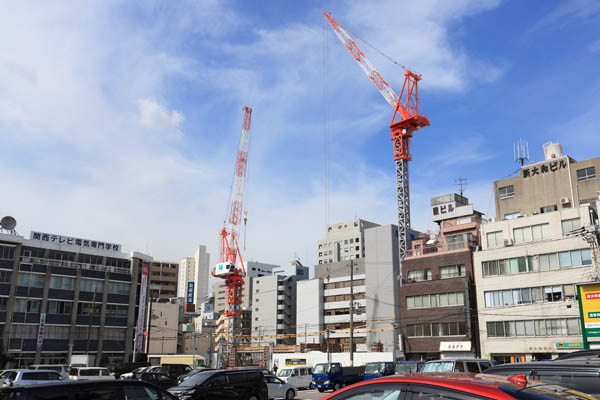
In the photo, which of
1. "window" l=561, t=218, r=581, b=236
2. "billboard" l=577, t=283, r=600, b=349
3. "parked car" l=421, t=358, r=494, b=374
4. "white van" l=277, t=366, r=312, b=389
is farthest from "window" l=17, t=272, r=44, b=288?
"billboard" l=577, t=283, r=600, b=349

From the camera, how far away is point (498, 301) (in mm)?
50250

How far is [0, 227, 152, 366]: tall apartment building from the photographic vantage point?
216ft

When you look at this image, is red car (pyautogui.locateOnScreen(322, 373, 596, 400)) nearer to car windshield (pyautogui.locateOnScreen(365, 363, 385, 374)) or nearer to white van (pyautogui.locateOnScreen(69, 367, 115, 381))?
car windshield (pyautogui.locateOnScreen(365, 363, 385, 374))

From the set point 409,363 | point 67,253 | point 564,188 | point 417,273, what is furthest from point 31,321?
point 564,188

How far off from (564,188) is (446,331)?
68.8 ft

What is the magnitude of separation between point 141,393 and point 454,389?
255 inches

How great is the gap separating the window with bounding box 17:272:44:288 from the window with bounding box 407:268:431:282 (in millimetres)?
48348

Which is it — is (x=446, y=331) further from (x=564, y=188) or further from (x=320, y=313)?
(x=320, y=313)

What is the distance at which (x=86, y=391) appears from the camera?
841cm

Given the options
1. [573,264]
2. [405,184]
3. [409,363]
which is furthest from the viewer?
[405,184]

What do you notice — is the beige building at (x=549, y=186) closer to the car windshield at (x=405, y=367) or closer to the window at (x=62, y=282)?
the car windshield at (x=405, y=367)

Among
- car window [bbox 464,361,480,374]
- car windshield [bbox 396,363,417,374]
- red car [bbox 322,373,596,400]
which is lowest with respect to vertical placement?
car windshield [bbox 396,363,417,374]

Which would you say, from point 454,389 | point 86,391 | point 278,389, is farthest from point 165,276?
point 454,389

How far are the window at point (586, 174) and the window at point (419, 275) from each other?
19479 millimetres
